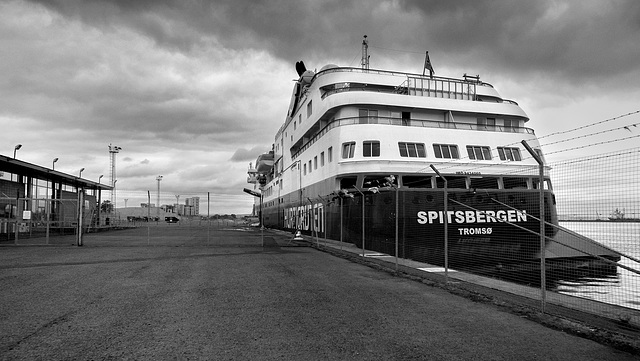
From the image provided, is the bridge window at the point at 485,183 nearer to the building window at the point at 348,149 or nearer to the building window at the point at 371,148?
the building window at the point at 371,148

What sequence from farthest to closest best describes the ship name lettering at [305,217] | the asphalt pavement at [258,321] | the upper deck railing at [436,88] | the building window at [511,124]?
the ship name lettering at [305,217], the upper deck railing at [436,88], the building window at [511,124], the asphalt pavement at [258,321]

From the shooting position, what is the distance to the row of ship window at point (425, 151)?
59.7ft

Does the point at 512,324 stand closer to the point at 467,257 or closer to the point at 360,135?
the point at 467,257

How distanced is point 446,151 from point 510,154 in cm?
286

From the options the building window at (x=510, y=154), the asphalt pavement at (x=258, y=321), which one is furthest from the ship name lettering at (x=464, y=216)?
the building window at (x=510, y=154)

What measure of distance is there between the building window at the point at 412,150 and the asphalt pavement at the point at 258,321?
30.2 feet

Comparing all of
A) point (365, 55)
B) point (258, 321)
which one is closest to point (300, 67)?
point (365, 55)

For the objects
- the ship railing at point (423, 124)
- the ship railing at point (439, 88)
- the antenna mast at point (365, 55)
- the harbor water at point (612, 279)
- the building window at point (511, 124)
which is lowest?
the harbor water at point (612, 279)

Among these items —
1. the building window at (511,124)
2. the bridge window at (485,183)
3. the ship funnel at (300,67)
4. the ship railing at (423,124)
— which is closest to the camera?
the bridge window at (485,183)

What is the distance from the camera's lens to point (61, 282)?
8492mm

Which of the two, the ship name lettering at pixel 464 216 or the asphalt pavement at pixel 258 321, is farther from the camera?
the ship name lettering at pixel 464 216

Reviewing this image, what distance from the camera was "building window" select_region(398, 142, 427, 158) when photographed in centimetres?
1819

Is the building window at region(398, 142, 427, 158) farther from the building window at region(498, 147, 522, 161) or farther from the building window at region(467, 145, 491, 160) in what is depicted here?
the building window at region(498, 147, 522, 161)

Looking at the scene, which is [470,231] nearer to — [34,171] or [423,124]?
[423,124]
